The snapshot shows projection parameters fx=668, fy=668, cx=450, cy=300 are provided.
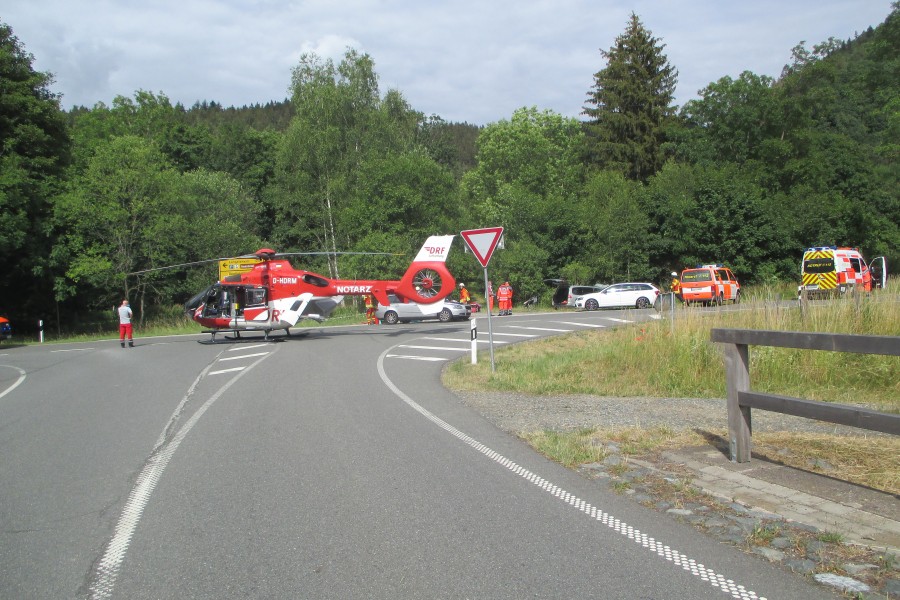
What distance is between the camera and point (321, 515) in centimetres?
545

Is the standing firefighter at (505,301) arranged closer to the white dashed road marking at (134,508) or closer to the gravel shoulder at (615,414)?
the gravel shoulder at (615,414)

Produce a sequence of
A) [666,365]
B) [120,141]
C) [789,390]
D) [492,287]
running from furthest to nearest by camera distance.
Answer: [492,287], [120,141], [666,365], [789,390]

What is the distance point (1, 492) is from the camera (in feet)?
21.4

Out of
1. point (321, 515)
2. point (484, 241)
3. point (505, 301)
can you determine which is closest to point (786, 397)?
point (321, 515)

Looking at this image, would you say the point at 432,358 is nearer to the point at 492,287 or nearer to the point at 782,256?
the point at 492,287

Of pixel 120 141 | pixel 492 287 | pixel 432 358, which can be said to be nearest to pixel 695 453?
pixel 432 358

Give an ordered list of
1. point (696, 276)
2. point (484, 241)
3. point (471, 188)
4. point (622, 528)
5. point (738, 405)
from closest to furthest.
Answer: point (622, 528), point (738, 405), point (484, 241), point (696, 276), point (471, 188)

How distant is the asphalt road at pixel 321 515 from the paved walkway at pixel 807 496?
83 centimetres

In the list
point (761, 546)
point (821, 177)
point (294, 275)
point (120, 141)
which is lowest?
point (761, 546)

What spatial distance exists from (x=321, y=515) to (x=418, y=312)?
2949 cm

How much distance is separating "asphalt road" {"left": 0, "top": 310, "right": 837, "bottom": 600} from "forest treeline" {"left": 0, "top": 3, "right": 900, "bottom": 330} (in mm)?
32017

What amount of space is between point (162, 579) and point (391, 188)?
45.8 metres

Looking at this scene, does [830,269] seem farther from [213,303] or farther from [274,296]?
[213,303]

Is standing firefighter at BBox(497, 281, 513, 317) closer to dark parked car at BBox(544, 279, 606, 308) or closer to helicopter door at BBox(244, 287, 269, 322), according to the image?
dark parked car at BBox(544, 279, 606, 308)
